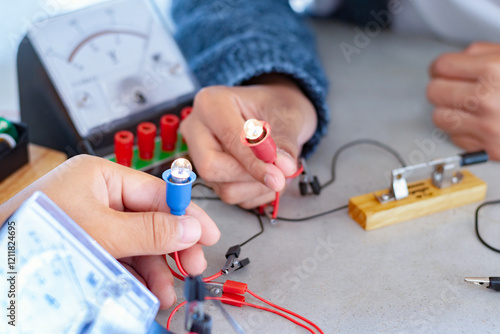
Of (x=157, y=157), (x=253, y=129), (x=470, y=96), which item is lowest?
(x=470, y=96)

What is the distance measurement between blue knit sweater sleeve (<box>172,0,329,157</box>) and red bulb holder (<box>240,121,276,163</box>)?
274mm

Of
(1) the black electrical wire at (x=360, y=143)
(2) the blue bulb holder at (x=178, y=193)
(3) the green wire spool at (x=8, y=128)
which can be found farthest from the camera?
(1) the black electrical wire at (x=360, y=143)

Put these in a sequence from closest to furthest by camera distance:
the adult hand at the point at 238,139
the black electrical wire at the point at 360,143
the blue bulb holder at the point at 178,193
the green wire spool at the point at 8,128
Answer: the blue bulb holder at the point at 178,193
the adult hand at the point at 238,139
the green wire spool at the point at 8,128
the black electrical wire at the point at 360,143

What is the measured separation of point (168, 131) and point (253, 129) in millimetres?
288

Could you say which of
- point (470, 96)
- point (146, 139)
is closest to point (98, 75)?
point (146, 139)

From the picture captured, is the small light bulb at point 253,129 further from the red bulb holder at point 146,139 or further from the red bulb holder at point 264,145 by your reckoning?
the red bulb holder at point 146,139

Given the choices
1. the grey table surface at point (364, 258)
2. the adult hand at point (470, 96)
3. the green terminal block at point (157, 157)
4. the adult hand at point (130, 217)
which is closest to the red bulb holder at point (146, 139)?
the green terminal block at point (157, 157)

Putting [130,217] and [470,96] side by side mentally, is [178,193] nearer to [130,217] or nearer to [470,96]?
[130,217]

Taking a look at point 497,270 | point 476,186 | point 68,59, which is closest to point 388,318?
point 497,270

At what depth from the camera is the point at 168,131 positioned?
2.69ft

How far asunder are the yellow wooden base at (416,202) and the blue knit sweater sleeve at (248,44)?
171mm

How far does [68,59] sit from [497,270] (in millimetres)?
746

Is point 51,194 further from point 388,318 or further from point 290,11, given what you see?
point 290,11

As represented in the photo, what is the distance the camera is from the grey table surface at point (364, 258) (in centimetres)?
58
